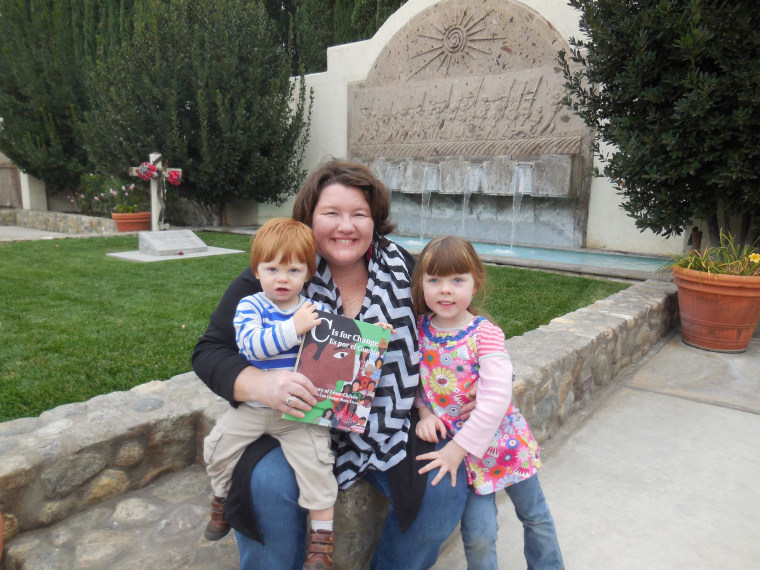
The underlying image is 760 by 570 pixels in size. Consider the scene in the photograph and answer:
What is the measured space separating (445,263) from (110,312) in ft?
10.6

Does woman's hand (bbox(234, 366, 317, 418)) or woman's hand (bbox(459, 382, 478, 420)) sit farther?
woman's hand (bbox(459, 382, 478, 420))

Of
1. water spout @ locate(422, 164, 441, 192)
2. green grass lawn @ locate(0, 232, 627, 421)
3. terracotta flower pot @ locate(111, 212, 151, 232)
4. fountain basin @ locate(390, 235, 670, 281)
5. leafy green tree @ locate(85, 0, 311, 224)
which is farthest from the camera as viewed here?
terracotta flower pot @ locate(111, 212, 151, 232)

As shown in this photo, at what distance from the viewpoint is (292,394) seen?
4.06ft

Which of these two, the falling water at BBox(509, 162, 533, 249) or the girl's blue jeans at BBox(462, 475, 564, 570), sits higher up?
the falling water at BBox(509, 162, 533, 249)

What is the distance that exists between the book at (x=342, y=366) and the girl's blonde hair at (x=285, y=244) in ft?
0.53

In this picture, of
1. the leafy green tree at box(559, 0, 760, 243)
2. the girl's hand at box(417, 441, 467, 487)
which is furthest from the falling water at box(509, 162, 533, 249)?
the girl's hand at box(417, 441, 467, 487)

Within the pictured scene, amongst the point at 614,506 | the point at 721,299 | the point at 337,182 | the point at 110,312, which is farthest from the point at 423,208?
the point at 337,182

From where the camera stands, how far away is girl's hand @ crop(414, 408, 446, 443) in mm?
1410

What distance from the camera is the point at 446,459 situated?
134 cm

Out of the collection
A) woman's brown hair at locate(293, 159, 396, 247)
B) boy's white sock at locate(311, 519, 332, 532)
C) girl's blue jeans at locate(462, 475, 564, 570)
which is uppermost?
→ woman's brown hair at locate(293, 159, 396, 247)

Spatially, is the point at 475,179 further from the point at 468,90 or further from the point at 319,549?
the point at 319,549

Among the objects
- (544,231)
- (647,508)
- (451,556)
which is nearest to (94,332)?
(451,556)

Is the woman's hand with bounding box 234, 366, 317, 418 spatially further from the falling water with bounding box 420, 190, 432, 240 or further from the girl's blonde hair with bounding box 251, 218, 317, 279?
the falling water with bounding box 420, 190, 432, 240

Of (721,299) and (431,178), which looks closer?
(721,299)
